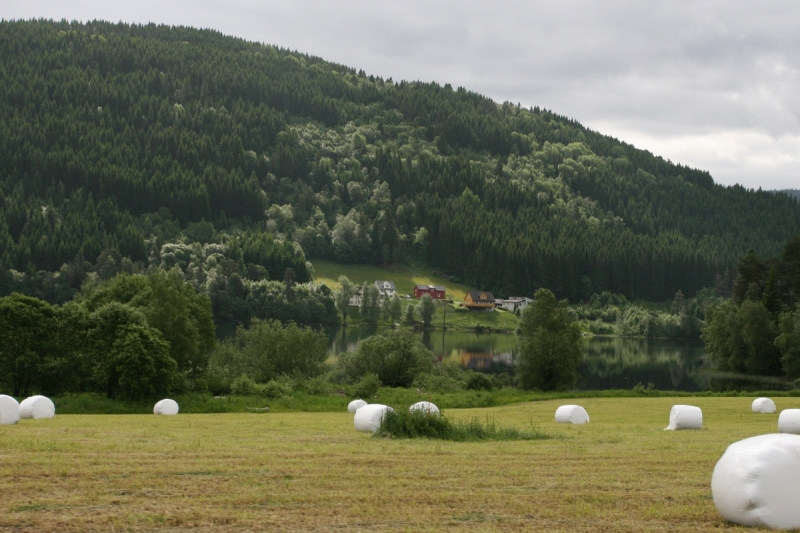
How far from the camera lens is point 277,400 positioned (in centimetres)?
5341

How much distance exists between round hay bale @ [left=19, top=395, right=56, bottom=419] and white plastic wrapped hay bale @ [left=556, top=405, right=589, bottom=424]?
2252cm

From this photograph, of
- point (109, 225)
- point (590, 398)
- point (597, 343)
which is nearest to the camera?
point (590, 398)

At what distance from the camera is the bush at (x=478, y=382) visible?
71.8 metres

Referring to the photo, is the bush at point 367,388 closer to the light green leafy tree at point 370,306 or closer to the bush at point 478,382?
the bush at point 478,382

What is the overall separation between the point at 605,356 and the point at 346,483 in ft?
379

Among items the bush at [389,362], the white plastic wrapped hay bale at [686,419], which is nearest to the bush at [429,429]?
the white plastic wrapped hay bale at [686,419]

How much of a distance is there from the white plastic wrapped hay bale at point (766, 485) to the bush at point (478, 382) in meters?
58.1

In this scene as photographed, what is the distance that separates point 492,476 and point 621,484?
8.65 ft

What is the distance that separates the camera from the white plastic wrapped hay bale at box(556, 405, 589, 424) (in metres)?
38.3

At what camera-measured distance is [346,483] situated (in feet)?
56.0

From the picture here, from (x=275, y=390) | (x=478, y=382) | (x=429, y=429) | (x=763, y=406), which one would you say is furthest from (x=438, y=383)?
(x=429, y=429)

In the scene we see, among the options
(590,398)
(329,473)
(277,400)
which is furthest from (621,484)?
(590,398)

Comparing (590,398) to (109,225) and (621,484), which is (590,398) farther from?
(109,225)

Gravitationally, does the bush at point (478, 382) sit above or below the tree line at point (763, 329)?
below
